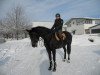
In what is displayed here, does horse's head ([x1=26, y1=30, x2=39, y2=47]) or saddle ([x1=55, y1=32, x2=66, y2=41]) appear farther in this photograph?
saddle ([x1=55, y1=32, x2=66, y2=41])

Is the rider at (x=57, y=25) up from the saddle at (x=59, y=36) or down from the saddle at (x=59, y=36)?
up

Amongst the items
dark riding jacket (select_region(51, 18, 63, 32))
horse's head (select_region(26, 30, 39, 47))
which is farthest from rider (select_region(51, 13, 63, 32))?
horse's head (select_region(26, 30, 39, 47))

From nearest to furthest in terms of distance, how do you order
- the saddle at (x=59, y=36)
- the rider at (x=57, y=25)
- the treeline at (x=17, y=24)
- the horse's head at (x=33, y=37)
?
the horse's head at (x=33, y=37)
the rider at (x=57, y=25)
the saddle at (x=59, y=36)
the treeline at (x=17, y=24)

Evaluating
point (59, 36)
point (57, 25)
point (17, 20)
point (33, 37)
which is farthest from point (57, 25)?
point (17, 20)

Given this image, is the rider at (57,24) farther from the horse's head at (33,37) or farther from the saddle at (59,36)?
the horse's head at (33,37)

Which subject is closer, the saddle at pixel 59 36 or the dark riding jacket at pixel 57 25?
the dark riding jacket at pixel 57 25

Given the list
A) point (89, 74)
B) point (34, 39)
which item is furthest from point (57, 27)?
point (89, 74)

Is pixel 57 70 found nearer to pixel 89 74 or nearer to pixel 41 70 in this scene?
Result: pixel 41 70

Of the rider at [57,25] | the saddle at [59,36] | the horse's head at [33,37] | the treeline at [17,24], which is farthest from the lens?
the treeline at [17,24]

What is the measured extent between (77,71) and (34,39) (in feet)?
6.63

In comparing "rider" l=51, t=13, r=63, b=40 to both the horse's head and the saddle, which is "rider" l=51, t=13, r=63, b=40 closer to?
the saddle

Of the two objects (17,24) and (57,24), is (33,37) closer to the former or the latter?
(57,24)

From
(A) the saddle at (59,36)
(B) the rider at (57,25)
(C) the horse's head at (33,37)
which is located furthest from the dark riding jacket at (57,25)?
(C) the horse's head at (33,37)

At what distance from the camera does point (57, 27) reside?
709 centimetres
